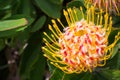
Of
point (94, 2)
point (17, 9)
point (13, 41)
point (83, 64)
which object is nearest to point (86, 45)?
point (83, 64)

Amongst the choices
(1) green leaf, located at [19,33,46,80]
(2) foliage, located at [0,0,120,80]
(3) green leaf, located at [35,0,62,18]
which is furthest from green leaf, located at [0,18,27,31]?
(1) green leaf, located at [19,33,46,80]

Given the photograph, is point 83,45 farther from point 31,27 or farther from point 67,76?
point 31,27

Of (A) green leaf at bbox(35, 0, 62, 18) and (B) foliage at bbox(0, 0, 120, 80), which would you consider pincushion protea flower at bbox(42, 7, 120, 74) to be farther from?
(A) green leaf at bbox(35, 0, 62, 18)

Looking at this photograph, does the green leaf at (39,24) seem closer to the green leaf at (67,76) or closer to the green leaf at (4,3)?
the green leaf at (4,3)

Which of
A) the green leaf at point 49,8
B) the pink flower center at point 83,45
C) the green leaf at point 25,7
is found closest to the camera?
the pink flower center at point 83,45

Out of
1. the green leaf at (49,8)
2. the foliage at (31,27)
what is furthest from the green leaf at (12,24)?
the green leaf at (49,8)

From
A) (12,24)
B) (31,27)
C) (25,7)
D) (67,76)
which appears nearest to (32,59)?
(31,27)
